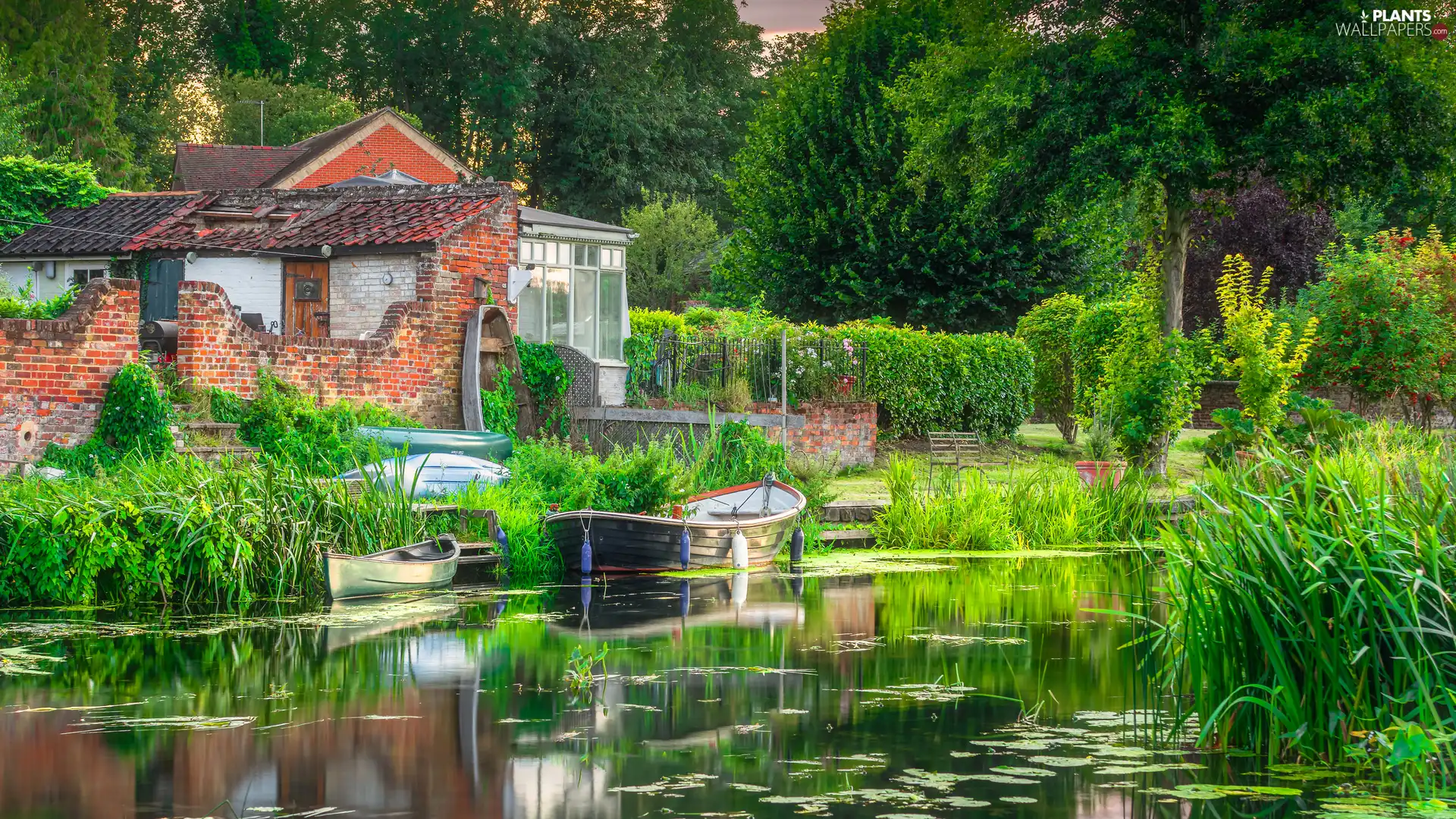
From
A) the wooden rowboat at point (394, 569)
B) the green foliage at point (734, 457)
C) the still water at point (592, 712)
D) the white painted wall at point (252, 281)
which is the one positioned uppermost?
the white painted wall at point (252, 281)

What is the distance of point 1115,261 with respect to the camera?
38469 mm

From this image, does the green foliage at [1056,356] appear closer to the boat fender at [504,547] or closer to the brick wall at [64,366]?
the boat fender at [504,547]

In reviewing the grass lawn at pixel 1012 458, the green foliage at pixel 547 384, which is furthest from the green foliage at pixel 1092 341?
the green foliage at pixel 547 384

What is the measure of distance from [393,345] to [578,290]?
5635 millimetres

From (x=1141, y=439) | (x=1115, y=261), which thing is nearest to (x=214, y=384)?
(x=1141, y=439)

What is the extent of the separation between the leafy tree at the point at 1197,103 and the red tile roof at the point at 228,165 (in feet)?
82.1

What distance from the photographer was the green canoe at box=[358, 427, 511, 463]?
19984mm

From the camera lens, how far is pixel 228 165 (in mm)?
47188

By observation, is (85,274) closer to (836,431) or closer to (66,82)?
(836,431)

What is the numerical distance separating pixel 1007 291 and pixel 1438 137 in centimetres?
1213

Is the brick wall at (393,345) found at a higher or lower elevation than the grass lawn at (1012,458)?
higher

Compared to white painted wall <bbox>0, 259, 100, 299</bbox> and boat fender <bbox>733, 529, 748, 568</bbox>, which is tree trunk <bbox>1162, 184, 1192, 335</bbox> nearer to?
boat fender <bbox>733, 529, 748, 568</bbox>

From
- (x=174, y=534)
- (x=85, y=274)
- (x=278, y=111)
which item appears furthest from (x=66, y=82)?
(x=174, y=534)

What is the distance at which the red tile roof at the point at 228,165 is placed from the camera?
4597 centimetres
